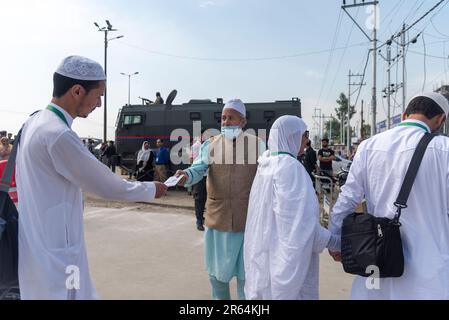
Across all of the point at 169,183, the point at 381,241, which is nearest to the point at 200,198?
the point at 169,183

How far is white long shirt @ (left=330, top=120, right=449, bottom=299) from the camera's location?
2.17 m

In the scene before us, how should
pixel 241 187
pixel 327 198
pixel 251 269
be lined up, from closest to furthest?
pixel 251 269 → pixel 241 187 → pixel 327 198

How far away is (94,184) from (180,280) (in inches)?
117

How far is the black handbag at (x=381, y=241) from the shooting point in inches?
85.0

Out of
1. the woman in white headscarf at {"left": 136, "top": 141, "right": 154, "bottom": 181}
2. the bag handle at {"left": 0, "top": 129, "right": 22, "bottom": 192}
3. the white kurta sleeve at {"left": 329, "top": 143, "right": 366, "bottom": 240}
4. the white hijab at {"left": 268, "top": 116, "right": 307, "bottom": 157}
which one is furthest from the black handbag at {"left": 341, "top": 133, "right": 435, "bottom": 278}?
the woman in white headscarf at {"left": 136, "top": 141, "right": 154, "bottom": 181}

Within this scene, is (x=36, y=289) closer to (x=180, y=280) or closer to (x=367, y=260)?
(x=367, y=260)

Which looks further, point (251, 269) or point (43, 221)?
point (251, 269)

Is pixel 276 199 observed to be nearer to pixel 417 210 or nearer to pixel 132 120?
pixel 417 210

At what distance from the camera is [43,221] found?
193 cm

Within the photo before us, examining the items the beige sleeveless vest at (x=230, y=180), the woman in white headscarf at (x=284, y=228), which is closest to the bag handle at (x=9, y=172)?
the woman in white headscarf at (x=284, y=228)

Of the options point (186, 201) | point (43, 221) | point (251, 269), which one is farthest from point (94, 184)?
point (186, 201)

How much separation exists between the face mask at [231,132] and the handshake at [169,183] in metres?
0.50

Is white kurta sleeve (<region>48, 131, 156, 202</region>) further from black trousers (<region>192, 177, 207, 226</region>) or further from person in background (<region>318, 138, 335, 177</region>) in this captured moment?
person in background (<region>318, 138, 335, 177</region>)

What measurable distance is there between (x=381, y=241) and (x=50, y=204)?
171cm
